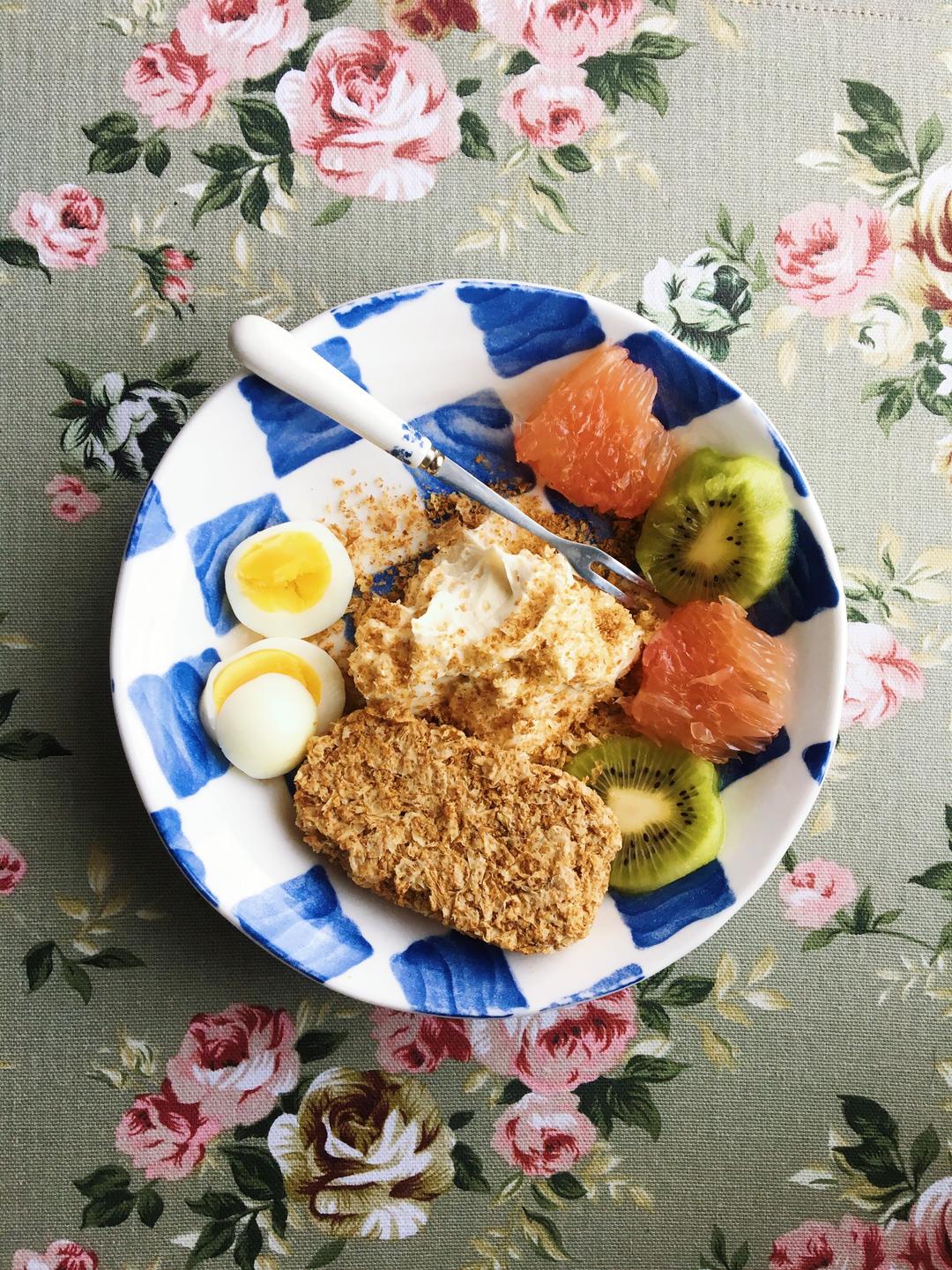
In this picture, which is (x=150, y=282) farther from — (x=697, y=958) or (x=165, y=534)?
(x=697, y=958)

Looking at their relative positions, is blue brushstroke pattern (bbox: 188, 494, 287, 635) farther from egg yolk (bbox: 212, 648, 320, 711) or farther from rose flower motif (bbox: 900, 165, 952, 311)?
rose flower motif (bbox: 900, 165, 952, 311)

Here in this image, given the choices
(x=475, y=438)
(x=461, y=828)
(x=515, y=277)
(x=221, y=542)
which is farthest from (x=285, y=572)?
(x=515, y=277)

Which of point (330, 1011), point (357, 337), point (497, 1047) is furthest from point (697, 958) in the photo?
point (357, 337)

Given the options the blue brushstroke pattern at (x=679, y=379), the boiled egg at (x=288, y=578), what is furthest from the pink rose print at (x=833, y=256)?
the boiled egg at (x=288, y=578)

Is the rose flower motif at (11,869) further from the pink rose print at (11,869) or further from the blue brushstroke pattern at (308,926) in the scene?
the blue brushstroke pattern at (308,926)

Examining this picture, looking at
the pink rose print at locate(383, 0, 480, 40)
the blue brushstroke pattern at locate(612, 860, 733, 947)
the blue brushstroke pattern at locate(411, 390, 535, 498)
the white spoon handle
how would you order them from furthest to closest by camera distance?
1. the pink rose print at locate(383, 0, 480, 40)
2. the blue brushstroke pattern at locate(411, 390, 535, 498)
3. the blue brushstroke pattern at locate(612, 860, 733, 947)
4. the white spoon handle

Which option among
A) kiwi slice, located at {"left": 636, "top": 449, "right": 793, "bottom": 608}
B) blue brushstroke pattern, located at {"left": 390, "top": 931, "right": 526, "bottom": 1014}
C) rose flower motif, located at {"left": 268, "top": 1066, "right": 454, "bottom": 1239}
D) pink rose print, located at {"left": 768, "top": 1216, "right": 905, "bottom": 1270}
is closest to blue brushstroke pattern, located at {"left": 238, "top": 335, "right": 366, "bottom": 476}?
kiwi slice, located at {"left": 636, "top": 449, "right": 793, "bottom": 608}
